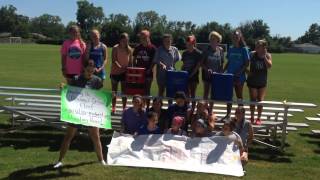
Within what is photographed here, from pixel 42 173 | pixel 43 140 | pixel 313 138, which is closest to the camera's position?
pixel 42 173

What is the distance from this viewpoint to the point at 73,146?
1004cm

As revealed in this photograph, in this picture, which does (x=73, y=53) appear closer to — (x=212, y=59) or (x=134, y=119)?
(x=134, y=119)

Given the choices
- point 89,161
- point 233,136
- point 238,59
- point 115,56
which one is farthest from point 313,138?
point 89,161

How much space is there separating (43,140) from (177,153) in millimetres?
3357

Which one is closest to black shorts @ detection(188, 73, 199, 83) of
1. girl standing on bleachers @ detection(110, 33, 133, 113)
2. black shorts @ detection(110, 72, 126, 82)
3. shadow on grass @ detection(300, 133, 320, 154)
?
girl standing on bleachers @ detection(110, 33, 133, 113)

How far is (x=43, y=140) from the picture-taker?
10531 millimetres

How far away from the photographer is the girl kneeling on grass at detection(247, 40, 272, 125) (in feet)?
34.6

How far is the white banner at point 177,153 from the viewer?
8359 millimetres

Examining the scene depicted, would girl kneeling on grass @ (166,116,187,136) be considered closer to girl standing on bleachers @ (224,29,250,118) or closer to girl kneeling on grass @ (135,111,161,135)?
girl kneeling on grass @ (135,111,161,135)

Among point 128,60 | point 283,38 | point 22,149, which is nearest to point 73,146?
point 22,149

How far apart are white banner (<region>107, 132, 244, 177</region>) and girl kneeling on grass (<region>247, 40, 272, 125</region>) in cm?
217

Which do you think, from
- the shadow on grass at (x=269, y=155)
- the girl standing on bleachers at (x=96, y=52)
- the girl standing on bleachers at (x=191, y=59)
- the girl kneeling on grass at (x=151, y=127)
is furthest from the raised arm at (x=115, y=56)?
the shadow on grass at (x=269, y=155)

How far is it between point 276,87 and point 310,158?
50.6ft

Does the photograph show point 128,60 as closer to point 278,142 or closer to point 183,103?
point 183,103
